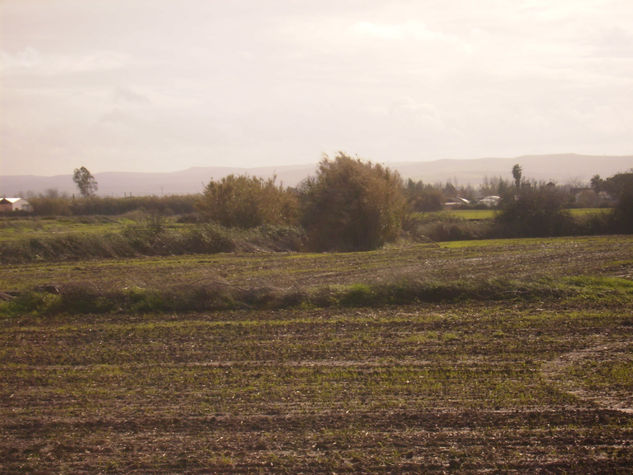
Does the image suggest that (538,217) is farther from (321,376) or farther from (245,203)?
(321,376)

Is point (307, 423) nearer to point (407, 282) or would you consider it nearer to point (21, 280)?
point (407, 282)

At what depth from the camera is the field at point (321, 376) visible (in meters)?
6.69

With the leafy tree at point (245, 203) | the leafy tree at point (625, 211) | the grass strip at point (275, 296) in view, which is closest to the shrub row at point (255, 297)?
the grass strip at point (275, 296)

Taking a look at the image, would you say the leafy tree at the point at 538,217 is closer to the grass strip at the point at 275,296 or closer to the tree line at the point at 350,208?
the tree line at the point at 350,208

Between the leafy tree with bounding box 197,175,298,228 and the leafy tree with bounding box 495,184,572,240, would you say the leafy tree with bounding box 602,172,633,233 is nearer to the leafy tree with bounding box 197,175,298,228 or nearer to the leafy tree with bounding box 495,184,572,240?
the leafy tree with bounding box 495,184,572,240

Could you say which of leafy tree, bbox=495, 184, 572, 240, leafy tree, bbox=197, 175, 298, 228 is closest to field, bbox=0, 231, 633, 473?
leafy tree, bbox=197, 175, 298, 228

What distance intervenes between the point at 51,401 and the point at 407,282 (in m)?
9.39

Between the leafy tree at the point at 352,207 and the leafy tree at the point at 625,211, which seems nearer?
the leafy tree at the point at 352,207

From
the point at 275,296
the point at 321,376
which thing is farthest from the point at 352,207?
the point at 321,376

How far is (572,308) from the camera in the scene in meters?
13.9

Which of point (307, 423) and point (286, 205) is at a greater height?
point (286, 205)

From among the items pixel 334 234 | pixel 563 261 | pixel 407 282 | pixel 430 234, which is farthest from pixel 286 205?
pixel 407 282

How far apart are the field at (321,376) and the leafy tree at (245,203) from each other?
22.9 m

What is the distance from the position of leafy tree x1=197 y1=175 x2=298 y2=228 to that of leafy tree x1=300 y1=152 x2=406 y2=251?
2928 millimetres
